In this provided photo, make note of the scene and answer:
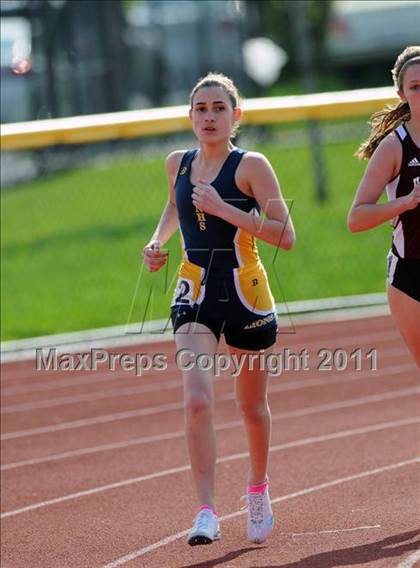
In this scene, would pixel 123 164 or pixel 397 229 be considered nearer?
pixel 397 229

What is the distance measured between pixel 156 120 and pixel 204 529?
7.52 m

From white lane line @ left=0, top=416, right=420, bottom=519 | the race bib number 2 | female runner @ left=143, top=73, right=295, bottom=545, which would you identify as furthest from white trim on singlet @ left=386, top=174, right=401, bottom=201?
white lane line @ left=0, top=416, right=420, bottom=519

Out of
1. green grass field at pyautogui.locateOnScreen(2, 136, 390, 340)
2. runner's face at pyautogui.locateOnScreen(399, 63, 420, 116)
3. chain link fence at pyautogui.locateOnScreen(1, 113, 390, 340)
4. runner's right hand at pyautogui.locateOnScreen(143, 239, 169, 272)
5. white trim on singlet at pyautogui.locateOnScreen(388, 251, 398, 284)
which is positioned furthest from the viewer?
chain link fence at pyautogui.locateOnScreen(1, 113, 390, 340)

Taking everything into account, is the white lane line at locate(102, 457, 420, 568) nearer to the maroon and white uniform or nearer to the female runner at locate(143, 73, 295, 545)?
the female runner at locate(143, 73, 295, 545)

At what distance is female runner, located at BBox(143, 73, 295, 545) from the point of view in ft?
18.1

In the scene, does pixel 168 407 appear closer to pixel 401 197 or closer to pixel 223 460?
pixel 223 460

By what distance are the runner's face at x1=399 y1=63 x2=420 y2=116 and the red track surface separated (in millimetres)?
1806

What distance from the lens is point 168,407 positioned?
10.3 metres

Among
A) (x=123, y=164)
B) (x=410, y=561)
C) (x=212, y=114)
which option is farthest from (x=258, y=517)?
(x=123, y=164)

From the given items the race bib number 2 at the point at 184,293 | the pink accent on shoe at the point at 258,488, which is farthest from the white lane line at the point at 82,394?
the race bib number 2 at the point at 184,293

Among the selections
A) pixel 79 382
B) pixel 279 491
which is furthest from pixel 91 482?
pixel 79 382

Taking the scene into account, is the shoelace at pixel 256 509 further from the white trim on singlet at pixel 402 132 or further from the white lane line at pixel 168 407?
the white lane line at pixel 168 407

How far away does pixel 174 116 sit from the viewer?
1248cm

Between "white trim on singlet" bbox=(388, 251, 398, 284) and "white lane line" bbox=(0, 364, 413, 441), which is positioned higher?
"white trim on singlet" bbox=(388, 251, 398, 284)
